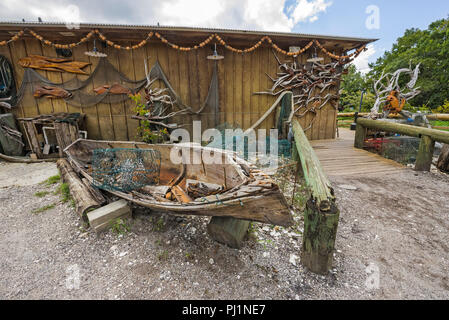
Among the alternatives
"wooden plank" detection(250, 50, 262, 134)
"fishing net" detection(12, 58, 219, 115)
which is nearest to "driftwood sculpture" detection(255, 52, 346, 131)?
"wooden plank" detection(250, 50, 262, 134)

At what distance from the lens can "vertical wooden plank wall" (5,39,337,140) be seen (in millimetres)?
5250

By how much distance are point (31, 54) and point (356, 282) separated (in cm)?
774

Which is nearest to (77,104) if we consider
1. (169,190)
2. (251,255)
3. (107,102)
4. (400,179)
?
(107,102)

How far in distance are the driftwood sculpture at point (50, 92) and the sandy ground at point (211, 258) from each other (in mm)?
3226

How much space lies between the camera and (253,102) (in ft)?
20.2

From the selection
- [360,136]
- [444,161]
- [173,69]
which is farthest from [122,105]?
[444,161]

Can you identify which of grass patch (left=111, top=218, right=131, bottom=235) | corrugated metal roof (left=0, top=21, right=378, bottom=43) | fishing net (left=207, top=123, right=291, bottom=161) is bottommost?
grass patch (left=111, top=218, right=131, bottom=235)

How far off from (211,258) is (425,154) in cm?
489

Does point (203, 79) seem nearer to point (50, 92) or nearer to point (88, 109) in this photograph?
point (88, 109)

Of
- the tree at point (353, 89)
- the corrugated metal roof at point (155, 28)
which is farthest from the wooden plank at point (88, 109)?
the tree at point (353, 89)

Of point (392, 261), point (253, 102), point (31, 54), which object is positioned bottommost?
point (392, 261)

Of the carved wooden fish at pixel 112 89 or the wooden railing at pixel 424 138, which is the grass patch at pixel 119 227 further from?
the wooden railing at pixel 424 138

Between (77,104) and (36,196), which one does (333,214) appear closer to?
(36,196)

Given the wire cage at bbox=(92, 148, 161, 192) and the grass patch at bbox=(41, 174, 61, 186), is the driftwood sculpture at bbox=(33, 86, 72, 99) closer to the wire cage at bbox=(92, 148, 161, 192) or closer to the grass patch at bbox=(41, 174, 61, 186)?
the grass patch at bbox=(41, 174, 61, 186)
